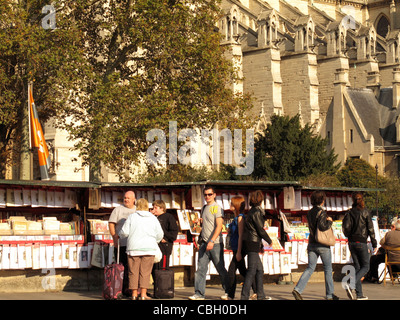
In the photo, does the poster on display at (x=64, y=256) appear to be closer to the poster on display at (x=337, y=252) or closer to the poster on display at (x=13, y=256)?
the poster on display at (x=13, y=256)

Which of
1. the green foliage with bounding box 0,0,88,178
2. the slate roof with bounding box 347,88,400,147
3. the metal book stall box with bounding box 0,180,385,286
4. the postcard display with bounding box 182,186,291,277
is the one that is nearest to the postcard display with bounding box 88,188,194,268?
the metal book stall box with bounding box 0,180,385,286

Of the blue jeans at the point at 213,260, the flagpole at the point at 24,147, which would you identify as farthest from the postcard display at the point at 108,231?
the flagpole at the point at 24,147

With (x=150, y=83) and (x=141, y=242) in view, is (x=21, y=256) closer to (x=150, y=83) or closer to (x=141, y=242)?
(x=141, y=242)

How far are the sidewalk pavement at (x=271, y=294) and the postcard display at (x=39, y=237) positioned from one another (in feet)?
1.76

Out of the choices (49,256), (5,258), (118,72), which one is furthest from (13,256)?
(118,72)

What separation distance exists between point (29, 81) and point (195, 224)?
45.7 ft

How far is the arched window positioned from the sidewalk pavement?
6893 centimetres

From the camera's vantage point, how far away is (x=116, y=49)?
1243 inches

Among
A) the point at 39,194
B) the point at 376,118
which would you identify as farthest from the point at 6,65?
the point at 376,118

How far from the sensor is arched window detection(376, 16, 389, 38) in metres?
83.0

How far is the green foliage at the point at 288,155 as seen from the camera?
4609 centimetres

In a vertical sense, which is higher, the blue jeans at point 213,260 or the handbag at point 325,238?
the handbag at point 325,238

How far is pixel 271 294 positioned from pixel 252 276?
201cm

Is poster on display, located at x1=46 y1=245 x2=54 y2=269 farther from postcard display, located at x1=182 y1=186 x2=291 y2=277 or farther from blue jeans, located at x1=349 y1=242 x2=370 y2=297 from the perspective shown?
blue jeans, located at x1=349 y1=242 x2=370 y2=297
